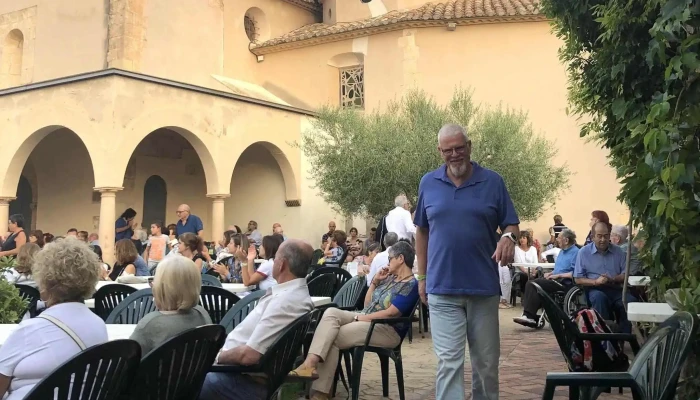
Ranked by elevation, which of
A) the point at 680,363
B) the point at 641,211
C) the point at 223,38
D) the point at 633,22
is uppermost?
the point at 223,38

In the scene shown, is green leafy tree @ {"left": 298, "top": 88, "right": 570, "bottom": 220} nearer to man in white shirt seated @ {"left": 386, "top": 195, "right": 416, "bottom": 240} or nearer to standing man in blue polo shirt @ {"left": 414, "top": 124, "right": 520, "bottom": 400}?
man in white shirt seated @ {"left": 386, "top": 195, "right": 416, "bottom": 240}

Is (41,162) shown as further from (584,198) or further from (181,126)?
(584,198)

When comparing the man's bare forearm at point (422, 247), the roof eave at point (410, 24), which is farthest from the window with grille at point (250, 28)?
the man's bare forearm at point (422, 247)

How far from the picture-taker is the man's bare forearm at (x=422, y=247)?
14.0 ft

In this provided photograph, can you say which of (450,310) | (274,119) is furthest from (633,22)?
(274,119)

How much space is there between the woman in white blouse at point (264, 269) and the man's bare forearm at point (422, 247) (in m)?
2.34

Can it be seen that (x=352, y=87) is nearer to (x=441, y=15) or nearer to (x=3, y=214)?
(x=441, y=15)

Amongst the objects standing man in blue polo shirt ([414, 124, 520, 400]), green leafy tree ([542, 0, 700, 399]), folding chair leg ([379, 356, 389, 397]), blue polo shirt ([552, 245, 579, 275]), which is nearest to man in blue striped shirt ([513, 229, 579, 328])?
blue polo shirt ([552, 245, 579, 275])

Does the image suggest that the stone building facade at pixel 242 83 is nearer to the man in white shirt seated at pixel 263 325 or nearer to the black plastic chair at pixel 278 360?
the man in white shirt seated at pixel 263 325

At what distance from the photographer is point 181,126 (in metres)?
15.7

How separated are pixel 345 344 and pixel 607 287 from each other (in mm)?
3090

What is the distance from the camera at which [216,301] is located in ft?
16.2

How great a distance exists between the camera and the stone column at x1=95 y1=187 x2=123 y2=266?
1459cm

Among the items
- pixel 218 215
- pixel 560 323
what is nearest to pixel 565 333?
pixel 560 323
